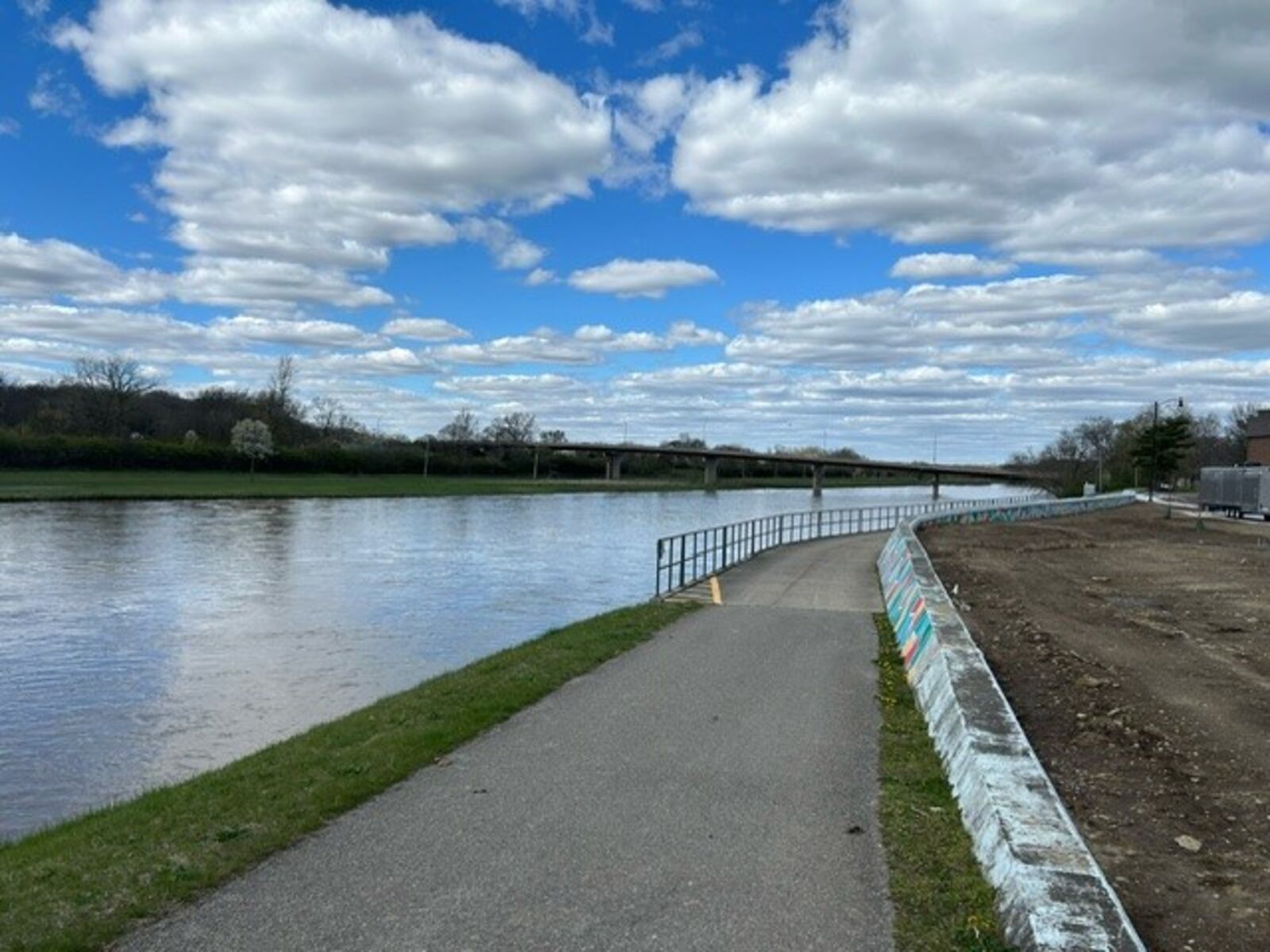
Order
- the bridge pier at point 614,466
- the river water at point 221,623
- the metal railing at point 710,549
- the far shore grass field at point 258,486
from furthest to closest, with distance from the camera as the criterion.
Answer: the bridge pier at point 614,466
the far shore grass field at point 258,486
the metal railing at point 710,549
the river water at point 221,623

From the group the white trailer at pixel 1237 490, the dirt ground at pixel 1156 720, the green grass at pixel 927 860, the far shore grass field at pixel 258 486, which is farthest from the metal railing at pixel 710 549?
the far shore grass field at pixel 258 486

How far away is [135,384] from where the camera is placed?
109m

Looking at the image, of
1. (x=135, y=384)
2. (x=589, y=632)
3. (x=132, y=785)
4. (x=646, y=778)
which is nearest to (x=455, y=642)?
(x=589, y=632)

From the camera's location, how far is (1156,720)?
9.30 m

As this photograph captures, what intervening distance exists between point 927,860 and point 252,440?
91.7m

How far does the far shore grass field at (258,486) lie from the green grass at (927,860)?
173 feet

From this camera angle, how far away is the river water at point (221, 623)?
1022cm

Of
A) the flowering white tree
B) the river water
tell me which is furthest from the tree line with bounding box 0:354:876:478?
the river water

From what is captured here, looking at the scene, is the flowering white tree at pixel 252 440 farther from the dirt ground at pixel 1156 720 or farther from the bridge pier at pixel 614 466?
the dirt ground at pixel 1156 720

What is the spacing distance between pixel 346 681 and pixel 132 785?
4610mm

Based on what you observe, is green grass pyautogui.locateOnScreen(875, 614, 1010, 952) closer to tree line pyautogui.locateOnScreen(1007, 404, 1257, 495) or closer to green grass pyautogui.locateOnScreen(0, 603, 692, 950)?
green grass pyautogui.locateOnScreen(0, 603, 692, 950)

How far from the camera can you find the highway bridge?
112312 millimetres

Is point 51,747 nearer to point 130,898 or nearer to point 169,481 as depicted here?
point 130,898

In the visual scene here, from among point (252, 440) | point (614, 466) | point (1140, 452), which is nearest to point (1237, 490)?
point (1140, 452)
